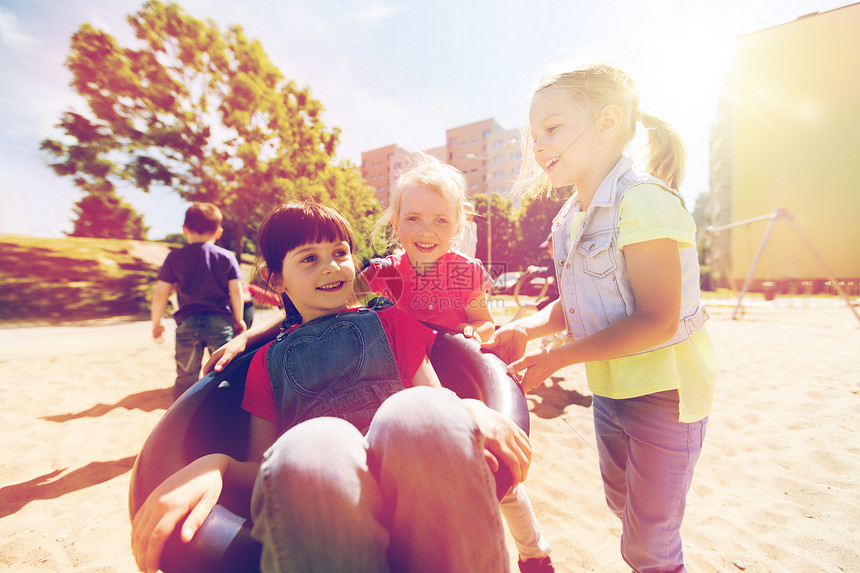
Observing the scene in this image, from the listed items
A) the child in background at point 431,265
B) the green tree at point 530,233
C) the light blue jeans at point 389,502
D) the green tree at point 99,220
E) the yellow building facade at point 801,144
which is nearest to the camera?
the light blue jeans at point 389,502

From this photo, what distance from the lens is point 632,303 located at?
3.62 feet

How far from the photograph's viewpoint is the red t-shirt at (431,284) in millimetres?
1917

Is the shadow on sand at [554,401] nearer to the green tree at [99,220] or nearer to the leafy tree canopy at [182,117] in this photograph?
the leafy tree canopy at [182,117]

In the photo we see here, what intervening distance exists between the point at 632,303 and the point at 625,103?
63cm

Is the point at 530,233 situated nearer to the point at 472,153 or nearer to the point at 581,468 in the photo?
the point at 472,153

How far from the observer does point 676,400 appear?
1100 mm

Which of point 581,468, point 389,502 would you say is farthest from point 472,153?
point 389,502

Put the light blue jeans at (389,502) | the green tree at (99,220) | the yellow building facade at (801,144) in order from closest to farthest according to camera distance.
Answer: the light blue jeans at (389,502) → the green tree at (99,220) → the yellow building facade at (801,144)

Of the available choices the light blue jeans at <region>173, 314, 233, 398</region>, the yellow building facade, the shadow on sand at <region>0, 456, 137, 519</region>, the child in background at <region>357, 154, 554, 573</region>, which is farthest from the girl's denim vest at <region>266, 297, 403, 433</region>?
the yellow building facade

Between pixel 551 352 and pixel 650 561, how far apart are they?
67 cm

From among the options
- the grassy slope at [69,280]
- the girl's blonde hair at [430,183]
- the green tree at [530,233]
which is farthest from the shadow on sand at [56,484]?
the green tree at [530,233]

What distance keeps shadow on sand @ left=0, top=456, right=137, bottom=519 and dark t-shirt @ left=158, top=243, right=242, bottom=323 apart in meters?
1.07

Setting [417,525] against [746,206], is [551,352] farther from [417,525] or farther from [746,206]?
[746,206]

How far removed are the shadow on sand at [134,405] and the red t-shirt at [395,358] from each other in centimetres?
303
